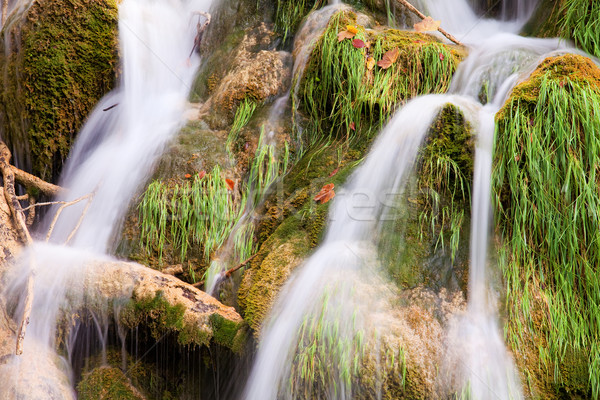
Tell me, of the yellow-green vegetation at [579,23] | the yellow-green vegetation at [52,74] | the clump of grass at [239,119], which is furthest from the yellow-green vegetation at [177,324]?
the yellow-green vegetation at [579,23]

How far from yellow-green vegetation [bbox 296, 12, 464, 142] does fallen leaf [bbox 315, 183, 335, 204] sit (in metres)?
0.60

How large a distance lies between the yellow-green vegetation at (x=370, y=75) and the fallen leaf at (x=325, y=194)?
1.97 feet

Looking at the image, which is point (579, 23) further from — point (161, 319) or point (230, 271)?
point (161, 319)

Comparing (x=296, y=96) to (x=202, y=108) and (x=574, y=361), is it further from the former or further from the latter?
(x=574, y=361)

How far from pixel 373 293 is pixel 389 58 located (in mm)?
1823

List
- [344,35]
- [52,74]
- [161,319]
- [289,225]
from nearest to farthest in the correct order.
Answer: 1. [161,319]
2. [289,225]
3. [344,35]
4. [52,74]

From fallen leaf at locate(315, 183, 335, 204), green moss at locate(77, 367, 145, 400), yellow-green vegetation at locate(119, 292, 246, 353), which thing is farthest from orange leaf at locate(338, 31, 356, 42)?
green moss at locate(77, 367, 145, 400)

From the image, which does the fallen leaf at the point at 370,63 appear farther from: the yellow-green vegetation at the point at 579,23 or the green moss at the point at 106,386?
the green moss at the point at 106,386

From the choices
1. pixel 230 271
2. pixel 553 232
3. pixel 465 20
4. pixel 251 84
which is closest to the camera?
pixel 553 232

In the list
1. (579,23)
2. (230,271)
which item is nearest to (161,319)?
(230,271)

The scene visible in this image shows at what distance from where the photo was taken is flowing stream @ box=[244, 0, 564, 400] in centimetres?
218

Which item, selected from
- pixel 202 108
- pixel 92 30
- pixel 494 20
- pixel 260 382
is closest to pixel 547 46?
pixel 494 20

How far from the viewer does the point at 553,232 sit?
7.59 feet

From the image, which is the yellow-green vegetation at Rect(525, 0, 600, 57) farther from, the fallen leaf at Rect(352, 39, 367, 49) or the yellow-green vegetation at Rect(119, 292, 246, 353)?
the yellow-green vegetation at Rect(119, 292, 246, 353)
